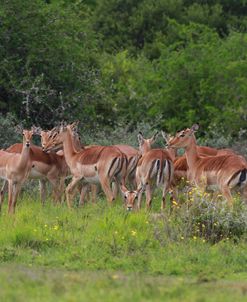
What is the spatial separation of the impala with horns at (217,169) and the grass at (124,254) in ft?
6.40

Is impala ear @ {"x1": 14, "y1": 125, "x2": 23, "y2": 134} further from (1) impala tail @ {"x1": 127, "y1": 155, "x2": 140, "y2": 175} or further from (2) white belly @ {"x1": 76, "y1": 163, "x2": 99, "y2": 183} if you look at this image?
(1) impala tail @ {"x1": 127, "y1": 155, "x2": 140, "y2": 175}

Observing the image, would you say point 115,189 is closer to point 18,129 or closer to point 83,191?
point 83,191

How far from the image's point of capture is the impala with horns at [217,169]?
45.1ft

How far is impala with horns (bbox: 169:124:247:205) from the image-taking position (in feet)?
45.1

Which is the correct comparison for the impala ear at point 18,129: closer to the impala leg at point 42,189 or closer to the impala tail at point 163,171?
the impala leg at point 42,189

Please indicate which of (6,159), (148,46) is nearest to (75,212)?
(6,159)

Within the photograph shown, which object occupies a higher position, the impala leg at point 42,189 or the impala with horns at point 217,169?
the impala with horns at point 217,169

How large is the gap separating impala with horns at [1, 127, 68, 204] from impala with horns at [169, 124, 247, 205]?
6.81 feet

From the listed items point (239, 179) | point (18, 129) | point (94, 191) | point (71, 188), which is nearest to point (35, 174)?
point (71, 188)

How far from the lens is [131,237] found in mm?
10938

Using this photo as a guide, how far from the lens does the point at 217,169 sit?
14.2 m

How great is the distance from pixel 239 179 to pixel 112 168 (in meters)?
A: 2.23

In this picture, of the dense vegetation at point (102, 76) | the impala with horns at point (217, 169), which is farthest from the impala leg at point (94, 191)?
the dense vegetation at point (102, 76)

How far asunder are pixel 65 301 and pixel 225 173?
7.53 m
